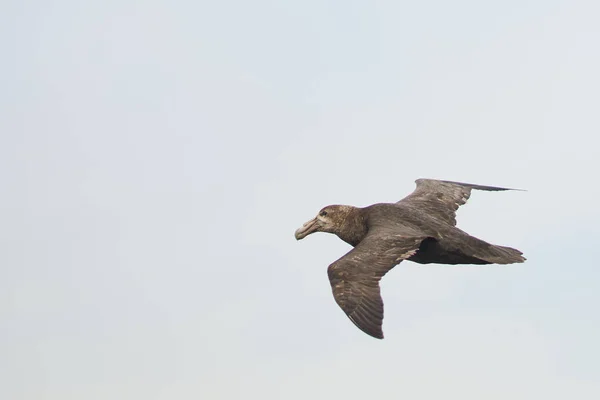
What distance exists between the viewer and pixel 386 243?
976 inches

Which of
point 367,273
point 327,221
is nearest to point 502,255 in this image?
point 367,273

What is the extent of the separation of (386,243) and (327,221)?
2849mm

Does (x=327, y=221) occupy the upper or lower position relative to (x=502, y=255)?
upper

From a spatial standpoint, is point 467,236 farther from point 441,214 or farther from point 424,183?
point 424,183

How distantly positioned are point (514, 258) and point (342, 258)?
338 centimetres

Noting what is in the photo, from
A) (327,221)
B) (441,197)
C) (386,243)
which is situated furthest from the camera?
(441,197)

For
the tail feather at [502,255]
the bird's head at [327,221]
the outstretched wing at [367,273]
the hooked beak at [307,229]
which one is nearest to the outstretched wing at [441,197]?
the bird's head at [327,221]

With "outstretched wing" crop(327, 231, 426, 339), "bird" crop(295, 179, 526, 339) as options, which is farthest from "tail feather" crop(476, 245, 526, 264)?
"outstretched wing" crop(327, 231, 426, 339)

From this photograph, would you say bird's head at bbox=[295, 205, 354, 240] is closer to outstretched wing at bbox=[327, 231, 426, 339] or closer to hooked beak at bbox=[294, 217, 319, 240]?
hooked beak at bbox=[294, 217, 319, 240]

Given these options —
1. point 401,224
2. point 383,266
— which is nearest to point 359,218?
point 401,224

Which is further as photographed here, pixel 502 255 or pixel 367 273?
pixel 502 255

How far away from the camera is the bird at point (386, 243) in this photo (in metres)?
23.4

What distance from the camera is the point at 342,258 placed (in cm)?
2439

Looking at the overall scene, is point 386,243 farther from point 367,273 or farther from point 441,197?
point 441,197
